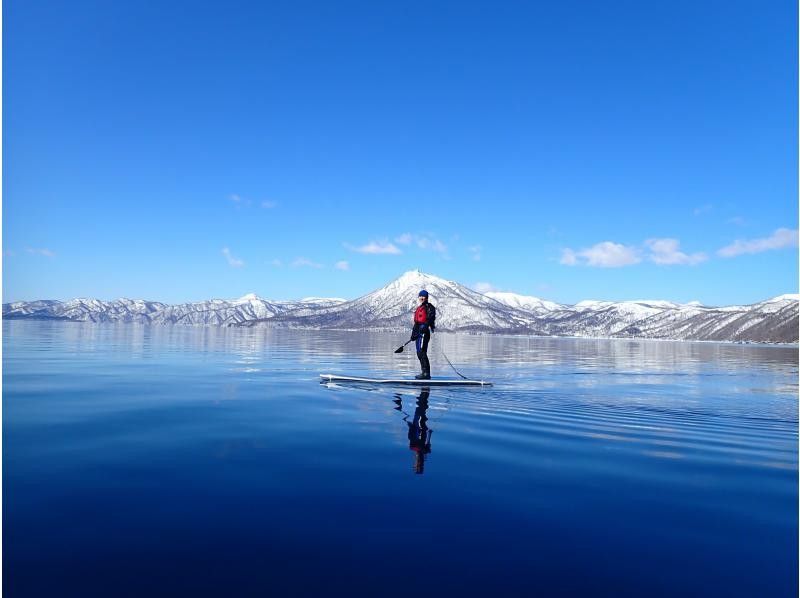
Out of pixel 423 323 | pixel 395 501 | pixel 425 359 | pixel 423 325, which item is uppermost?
pixel 423 323

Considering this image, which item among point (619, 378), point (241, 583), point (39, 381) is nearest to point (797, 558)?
point (241, 583)

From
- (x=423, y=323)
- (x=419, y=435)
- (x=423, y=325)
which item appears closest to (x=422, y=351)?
(x=423, y=325)

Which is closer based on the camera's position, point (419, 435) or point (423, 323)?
point (419, 435)

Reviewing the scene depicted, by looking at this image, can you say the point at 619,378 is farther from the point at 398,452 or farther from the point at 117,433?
the point at 117,433

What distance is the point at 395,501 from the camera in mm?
8070

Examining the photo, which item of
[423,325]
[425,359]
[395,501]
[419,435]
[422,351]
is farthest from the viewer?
[423,325]

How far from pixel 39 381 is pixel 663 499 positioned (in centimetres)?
2563

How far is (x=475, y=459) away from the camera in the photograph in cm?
1082

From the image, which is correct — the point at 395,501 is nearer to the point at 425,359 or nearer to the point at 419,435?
the point at 419,435

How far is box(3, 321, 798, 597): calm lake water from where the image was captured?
579 centimetres

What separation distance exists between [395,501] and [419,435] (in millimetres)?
5129

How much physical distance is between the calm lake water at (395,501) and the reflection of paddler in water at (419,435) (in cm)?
11

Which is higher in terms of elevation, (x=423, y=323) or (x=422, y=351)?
(x=423, y=323)

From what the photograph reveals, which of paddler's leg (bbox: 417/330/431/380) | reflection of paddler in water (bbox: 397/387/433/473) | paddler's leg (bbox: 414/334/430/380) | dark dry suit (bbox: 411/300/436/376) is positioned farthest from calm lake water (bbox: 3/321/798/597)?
dark dry suit (bbox: 411/300/436/376)
